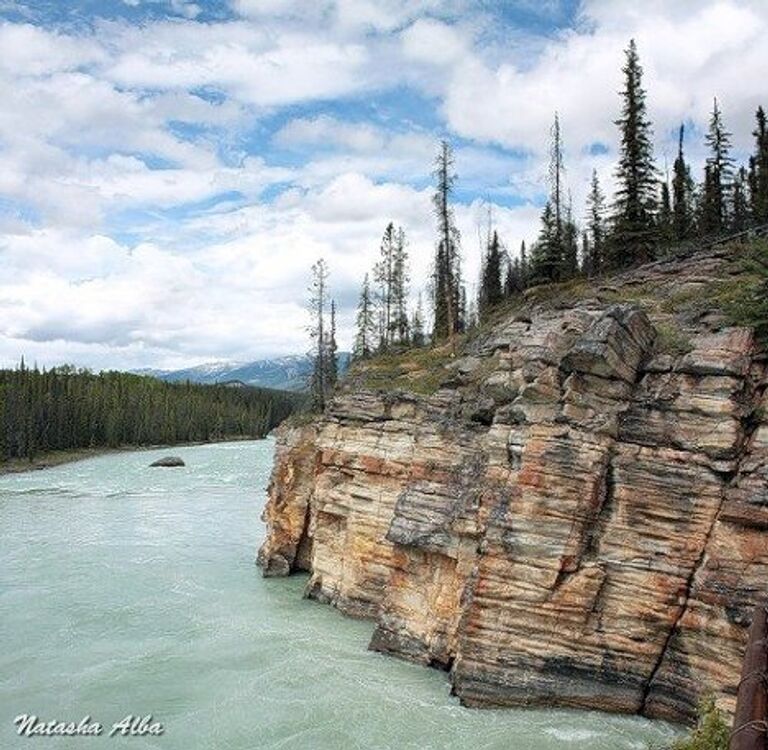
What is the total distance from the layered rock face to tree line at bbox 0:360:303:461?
87072mm

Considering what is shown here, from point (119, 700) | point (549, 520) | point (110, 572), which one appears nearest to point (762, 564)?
point (549, 520)

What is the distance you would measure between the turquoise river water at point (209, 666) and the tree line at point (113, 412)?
64.9 metres

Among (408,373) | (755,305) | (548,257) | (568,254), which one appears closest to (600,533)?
(755,305)

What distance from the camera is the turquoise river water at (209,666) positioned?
16812mm

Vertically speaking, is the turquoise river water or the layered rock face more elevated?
the layered rock face

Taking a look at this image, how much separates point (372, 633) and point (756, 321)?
1489 centimetres

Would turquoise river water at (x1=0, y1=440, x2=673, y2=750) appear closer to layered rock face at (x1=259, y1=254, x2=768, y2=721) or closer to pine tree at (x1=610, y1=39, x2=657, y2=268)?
layered rock face at (x1=259, y1=254, x2=768, y2=721)

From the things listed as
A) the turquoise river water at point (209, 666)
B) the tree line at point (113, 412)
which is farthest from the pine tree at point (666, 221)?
the tree line at point (113, 412)

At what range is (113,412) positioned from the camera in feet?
379

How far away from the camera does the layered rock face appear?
16422 mm

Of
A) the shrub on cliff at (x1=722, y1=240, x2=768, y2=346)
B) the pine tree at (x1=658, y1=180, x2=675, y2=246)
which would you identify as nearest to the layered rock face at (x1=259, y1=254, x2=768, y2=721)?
the shrub on cliff at (x1=722, y1=240, x2=768, y2=346)

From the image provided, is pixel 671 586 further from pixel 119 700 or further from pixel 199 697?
pixel 119 700

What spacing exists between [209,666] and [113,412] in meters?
102

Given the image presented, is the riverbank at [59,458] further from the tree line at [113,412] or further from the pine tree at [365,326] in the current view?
the pine tree at [365,326]
